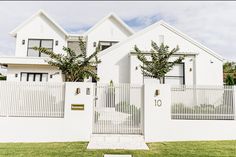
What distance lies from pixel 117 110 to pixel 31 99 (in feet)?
14.2

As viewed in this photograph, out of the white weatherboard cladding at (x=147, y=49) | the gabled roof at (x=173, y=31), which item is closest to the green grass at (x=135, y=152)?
the white weatherboard cladding at (x=147, y=49)

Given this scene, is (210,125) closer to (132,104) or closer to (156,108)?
(156,108)

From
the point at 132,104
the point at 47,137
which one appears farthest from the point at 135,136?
the point at 47,137

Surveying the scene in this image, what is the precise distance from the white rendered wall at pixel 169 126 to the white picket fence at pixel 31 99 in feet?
14.2

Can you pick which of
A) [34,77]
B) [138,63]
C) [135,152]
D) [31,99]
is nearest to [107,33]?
[138,63]

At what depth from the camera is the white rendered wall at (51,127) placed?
10758mm

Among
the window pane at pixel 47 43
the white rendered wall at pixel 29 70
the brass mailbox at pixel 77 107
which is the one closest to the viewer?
Answer: the brass mailbox at pixel 77 107

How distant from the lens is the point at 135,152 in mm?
8742

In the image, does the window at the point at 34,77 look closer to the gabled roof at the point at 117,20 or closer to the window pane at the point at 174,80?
the gabled roof at the point at 117,20

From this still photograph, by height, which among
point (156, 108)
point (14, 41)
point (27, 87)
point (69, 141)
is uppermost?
point (14, 41)

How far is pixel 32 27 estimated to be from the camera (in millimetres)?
22797

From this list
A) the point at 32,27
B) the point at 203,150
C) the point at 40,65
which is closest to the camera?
the point at 203,150

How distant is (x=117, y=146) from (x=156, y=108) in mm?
2883

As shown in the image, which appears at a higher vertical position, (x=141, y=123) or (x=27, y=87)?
(x=27, y=87)
